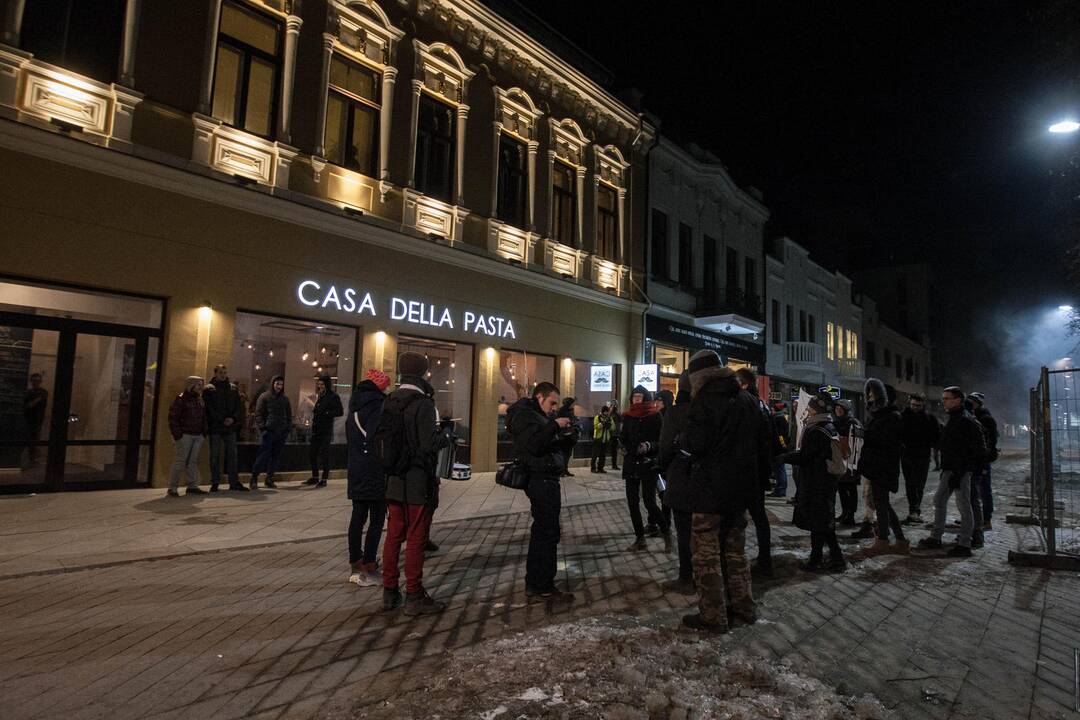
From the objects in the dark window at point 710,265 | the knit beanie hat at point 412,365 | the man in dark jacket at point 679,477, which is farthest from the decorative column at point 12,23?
the dark window at point 710,265

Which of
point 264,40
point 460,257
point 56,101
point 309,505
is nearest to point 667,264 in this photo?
point 460,257

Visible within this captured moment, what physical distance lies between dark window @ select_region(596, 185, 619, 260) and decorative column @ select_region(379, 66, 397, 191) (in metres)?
7.28

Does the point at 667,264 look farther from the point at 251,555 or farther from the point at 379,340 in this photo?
the point at 251,555

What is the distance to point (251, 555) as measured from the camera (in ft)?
19.5

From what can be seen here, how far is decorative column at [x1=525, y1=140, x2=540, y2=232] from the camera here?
1544 centimetres

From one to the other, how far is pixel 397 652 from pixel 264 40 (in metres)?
11.1

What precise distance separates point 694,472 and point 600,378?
13059 mm

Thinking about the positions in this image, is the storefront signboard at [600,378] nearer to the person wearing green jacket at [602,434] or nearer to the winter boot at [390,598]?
the person wearing green jacket at [602,434]

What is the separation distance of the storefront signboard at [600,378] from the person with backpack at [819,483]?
1131cm

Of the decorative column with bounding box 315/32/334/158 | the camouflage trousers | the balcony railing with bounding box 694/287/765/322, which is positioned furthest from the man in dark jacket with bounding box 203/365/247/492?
the balcony railing with bounding box 694/287/765/322

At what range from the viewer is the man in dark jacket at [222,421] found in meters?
9.10

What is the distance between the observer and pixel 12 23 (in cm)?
795

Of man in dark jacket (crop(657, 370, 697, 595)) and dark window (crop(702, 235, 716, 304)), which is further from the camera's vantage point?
dark window (crop(702, 235, 716, 304))

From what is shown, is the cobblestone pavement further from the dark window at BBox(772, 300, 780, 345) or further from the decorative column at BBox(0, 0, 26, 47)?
the dark window at BBox(772, 300, 780, 345)
